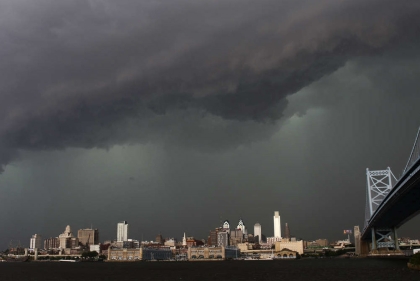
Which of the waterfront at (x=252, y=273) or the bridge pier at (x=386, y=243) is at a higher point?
the bridge pier at (x=386, y=243)

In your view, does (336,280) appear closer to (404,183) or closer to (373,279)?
(373,279)

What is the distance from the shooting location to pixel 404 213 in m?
98.1

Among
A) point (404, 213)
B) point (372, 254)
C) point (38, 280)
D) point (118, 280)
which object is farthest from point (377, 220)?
point (38, 280)

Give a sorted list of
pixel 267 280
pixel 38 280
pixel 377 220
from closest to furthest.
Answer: pixel 267 280 → pixel 38 280 → pixel 377 220

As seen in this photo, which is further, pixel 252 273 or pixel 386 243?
pixel 386 243

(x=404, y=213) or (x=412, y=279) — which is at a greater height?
(x=404, y=213)

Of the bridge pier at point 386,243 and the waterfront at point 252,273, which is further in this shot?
the bridge pier at point 386,243

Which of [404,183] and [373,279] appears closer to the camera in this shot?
[373,279]

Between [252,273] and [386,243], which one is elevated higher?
[386,243]

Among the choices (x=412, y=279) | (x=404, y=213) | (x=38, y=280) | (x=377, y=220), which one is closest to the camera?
(x=412, y=279)

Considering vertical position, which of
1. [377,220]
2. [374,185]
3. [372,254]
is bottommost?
[372,254]

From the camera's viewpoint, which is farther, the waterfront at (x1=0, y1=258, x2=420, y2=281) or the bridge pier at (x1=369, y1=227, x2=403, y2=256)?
A: the bridge pier at (x1=369, y1=227, x2=403, y2=256)

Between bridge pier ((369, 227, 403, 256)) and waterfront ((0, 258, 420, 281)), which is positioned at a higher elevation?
bridge pier ((369, 227, 403, 256))

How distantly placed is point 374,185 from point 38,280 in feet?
309
